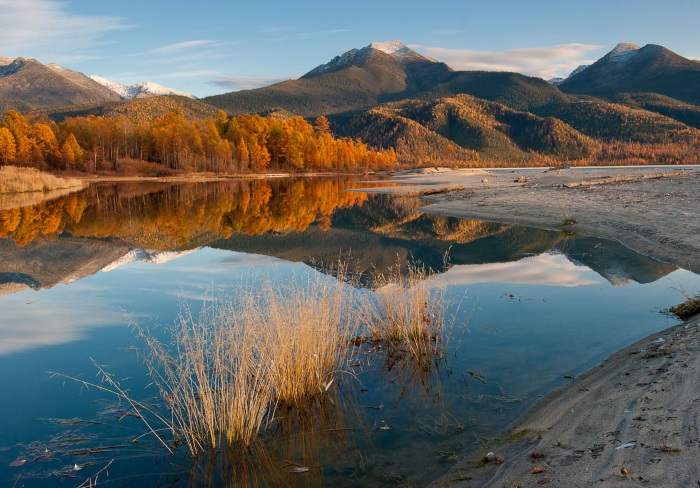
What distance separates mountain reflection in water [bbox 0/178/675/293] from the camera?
18.9 m

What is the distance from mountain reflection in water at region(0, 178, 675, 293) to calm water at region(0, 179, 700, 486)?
0.15 meters

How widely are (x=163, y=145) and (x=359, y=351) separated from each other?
98263 millimetres

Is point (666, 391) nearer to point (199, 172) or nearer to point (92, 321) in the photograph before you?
point (92, 321)

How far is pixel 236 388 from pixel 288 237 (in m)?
20.2

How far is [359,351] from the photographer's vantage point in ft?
33.7

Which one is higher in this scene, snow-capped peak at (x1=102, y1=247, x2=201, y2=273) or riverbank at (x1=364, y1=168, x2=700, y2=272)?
riverbank at (x1=364, y1=168, x2=700, y2=272)

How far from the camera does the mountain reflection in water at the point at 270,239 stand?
62.0ft

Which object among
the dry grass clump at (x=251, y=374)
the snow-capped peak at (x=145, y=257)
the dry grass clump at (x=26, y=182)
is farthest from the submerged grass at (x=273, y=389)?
the dry grass clump at (x=26, y=182)

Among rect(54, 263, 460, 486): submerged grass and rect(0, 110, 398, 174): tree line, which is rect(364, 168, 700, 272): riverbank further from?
rect(0, 110, 398, 174): tree line

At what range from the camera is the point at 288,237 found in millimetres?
27016

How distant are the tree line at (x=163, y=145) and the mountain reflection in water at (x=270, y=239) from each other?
58.1 meters

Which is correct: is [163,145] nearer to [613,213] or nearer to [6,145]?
[6,145]

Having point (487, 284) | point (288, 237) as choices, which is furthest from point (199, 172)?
point (487, 284)

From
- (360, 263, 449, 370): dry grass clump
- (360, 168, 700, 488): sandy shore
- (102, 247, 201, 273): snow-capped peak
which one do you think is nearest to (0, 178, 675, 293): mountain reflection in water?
(102, 247, 201, 273): snow-capped peak
